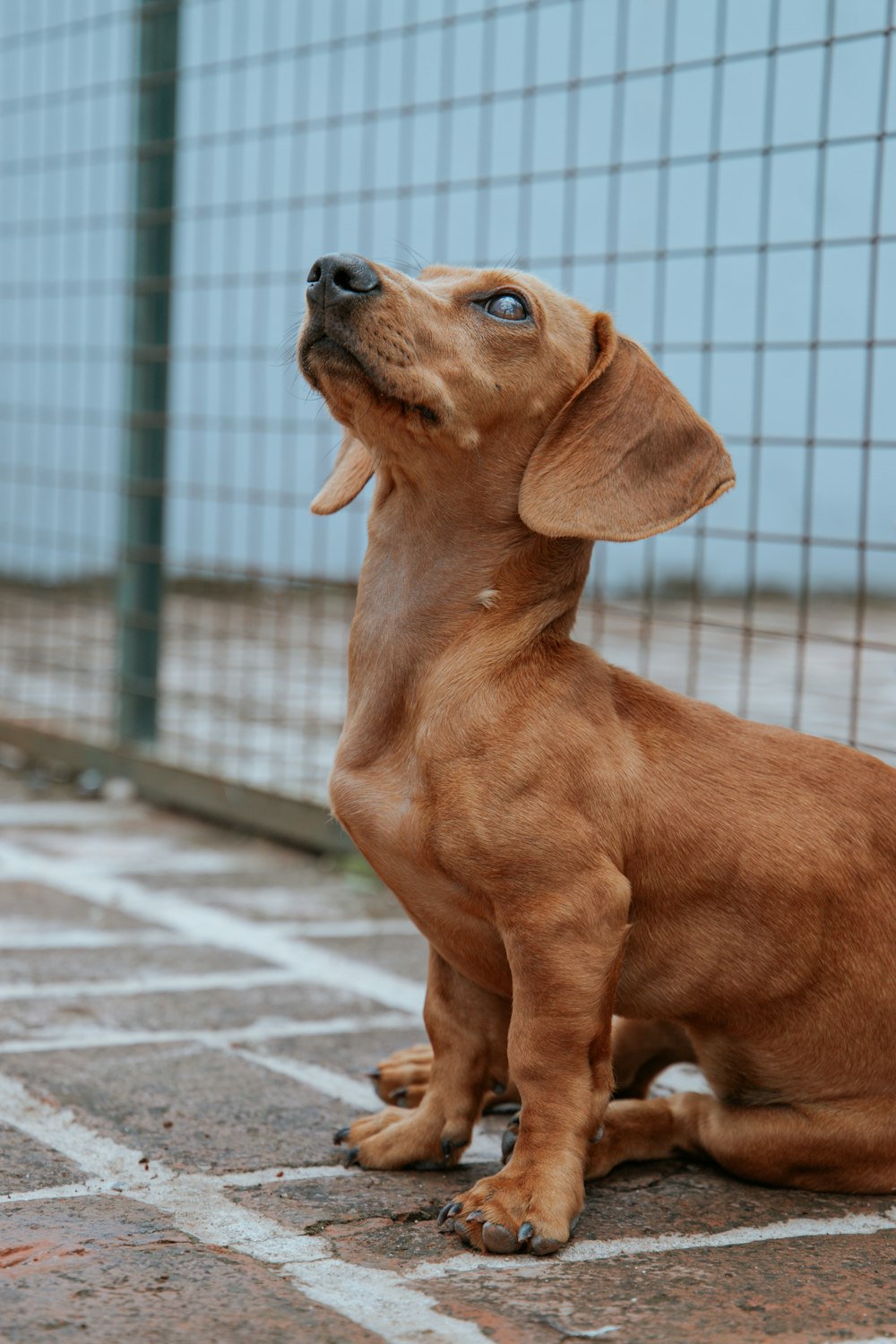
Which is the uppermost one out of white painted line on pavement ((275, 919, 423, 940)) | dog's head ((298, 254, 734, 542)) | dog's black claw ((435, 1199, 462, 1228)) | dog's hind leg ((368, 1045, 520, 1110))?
dog's head ((298, 254, 734, 542))

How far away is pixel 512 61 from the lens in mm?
5117

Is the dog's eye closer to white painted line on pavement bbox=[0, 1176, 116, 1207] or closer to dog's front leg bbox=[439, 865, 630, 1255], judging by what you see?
dog's front leg bbox=[439, 865, 630, 1255]

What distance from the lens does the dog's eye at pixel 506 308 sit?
2.83 metres

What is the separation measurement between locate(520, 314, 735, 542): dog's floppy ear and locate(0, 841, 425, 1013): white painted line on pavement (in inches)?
66.5

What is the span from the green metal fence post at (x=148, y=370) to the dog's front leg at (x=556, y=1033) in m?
4.28

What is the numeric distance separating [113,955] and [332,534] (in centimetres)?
249

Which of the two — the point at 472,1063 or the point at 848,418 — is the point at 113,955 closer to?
the point at 472,1063

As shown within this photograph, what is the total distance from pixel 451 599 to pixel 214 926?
2148 mm

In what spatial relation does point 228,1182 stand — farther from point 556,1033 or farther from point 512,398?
point 512,398

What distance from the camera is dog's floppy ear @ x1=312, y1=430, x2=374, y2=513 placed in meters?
3.21

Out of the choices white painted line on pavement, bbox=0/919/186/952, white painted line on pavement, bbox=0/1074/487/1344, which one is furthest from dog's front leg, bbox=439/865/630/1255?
white painted line on pavement, bbox=0/919/186/952

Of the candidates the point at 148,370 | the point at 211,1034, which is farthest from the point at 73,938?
the point at 148,370

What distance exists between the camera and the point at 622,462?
9.18 feet

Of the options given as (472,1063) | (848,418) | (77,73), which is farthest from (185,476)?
(472,1063)
